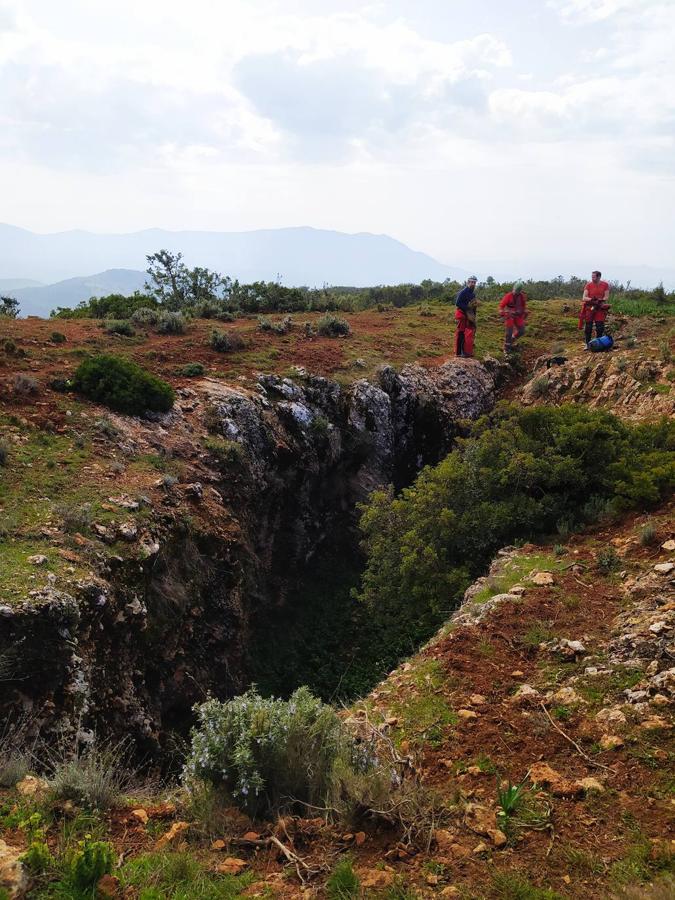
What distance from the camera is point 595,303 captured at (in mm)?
17375

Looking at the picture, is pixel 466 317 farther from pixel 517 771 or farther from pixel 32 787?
pixel 32 787

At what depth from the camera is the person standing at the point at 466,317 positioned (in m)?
16.9

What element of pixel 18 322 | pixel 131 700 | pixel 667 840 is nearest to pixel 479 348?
pixel 18 322

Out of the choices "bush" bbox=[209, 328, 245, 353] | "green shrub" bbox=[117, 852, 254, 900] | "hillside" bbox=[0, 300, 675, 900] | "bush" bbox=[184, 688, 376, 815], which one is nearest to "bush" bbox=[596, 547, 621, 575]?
"hillside" bbox=[0, 300, 675, 900]

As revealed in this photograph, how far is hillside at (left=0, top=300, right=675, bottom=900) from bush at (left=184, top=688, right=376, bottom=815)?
0.16 m

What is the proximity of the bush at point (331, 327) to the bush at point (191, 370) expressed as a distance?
620 cm

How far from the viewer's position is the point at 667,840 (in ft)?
11.5

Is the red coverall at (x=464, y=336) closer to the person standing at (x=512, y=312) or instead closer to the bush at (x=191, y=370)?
the person standing at (x=512, y=312)

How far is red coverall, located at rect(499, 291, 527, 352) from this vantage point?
19188 millimetres

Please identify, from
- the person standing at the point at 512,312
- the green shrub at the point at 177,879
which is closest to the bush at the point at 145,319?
the person standing at the point at 512,312

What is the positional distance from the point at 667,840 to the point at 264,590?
32.8ft

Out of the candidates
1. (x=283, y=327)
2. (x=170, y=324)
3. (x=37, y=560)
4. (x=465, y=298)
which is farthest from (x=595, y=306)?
(x=37, y=560)

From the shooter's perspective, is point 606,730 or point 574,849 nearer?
point 574,849

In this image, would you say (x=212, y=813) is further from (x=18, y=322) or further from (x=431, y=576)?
(x=18, y=322)
